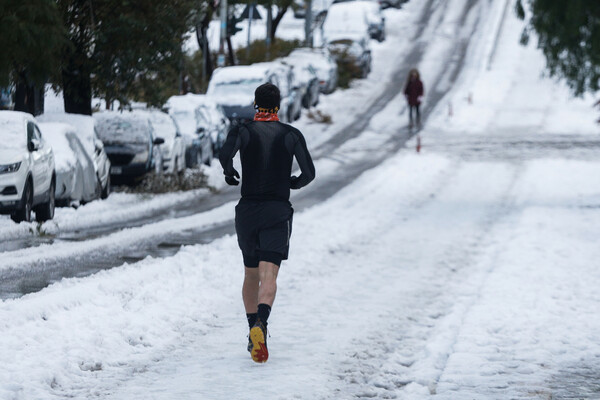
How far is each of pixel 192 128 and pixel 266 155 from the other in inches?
814

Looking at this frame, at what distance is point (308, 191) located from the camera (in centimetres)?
2442

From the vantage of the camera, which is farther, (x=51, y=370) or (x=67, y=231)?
(x=67, y=231)

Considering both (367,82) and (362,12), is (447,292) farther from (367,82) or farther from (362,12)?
(362,12)

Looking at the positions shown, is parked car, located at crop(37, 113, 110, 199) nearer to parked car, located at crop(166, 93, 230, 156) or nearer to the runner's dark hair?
parked car, located at crop(166, 93, 230, 156)

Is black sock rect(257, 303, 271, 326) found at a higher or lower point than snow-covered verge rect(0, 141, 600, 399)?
higher

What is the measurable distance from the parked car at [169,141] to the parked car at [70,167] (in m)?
3.88

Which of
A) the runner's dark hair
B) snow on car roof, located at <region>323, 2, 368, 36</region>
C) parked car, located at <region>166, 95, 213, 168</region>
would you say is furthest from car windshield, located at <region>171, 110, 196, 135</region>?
snow on car roof, located at <region>323, 2, 368, 36</region>

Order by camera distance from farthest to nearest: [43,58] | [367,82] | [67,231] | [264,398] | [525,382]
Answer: [367,82], [43,58], [67,231], [525,382], [264,398]

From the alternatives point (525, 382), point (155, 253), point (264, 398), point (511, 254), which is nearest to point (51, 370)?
point (264, 398)

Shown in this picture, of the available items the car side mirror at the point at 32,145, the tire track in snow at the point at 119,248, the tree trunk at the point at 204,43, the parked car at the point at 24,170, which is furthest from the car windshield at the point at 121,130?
the tree trunk at the point at 204,43

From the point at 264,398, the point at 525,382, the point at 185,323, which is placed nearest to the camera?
the point at 264,398

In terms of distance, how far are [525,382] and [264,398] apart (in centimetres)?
183

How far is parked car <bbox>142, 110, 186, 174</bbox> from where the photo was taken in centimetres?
2534

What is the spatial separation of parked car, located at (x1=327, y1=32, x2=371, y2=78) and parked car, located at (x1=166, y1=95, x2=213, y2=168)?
66.1 feet
